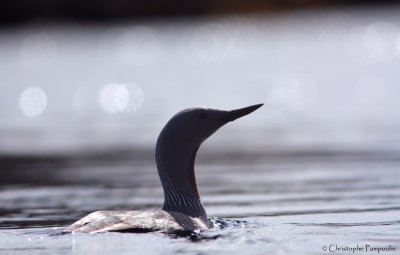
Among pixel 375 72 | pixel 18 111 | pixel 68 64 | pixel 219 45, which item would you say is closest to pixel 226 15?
pixel 219 45

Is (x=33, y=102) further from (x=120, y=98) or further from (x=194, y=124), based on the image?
(x=194, y=124)

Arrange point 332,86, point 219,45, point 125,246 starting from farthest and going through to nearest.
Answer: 1. point 219,45
2. point 332,86
3. point 125,246

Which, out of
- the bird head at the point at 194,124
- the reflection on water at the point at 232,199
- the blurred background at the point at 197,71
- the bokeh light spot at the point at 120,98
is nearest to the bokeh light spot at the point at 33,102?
the blurred background at the point at 197,71

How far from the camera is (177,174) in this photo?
30.3ft

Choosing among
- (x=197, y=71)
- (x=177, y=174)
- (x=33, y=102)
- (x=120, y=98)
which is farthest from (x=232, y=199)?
(x=197, y=71)

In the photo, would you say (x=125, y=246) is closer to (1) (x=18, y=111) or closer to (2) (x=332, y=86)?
(1) (x=18, y=111)

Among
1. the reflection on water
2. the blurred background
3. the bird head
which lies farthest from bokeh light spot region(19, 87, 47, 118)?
the bird head

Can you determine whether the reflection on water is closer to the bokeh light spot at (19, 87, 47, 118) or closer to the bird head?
A: the bird head

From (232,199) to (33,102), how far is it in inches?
600

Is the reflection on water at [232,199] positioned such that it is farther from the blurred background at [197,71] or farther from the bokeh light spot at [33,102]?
the bokeh light spot at [33,102]

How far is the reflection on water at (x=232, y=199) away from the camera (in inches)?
321

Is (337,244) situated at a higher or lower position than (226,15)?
lower

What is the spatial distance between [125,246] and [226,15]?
169ft

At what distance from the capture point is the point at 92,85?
31.1m
